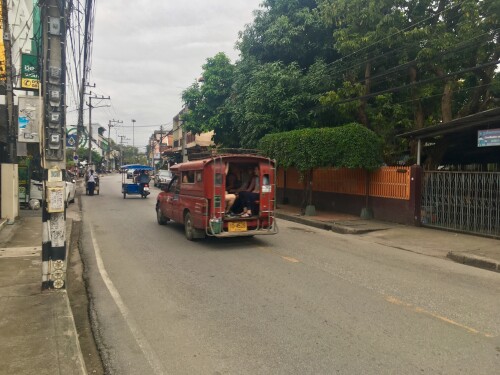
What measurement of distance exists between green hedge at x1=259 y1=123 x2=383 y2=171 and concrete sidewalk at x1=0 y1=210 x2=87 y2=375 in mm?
10465

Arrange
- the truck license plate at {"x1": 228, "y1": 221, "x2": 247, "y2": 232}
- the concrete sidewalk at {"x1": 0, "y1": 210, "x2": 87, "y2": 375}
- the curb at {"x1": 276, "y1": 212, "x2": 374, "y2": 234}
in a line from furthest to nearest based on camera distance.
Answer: the curb at {"x1": 276, "y1": 212, "x2": 374, "y2": 234} → the truck license plate at {"x1": 228, "y1": 221, "x2": 247, "y2": 232} → the concrete sidewalk at {"x1": 0, "y1": 210, "x2": 87, "y2": 375}

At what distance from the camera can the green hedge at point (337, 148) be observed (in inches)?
626

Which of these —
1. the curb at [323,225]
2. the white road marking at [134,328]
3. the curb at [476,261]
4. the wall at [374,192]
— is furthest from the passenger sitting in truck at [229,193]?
the wall at [374,192]

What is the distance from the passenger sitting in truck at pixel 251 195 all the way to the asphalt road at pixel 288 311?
3.73 ft

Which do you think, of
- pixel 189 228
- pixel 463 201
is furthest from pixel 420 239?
pixel 189 228

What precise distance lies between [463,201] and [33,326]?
476 inches

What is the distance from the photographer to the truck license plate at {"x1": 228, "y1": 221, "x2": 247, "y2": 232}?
10.6 metres

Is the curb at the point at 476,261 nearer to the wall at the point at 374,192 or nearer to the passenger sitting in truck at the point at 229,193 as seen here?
the wall at the point at 374,192

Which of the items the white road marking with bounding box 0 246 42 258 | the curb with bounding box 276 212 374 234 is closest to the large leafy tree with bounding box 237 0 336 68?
the curb with bounding box 276 212 374 234

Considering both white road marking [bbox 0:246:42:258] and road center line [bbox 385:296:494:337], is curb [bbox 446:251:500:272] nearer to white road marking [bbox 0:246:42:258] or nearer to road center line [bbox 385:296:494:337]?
road center line [bbox 385:296:494:337]

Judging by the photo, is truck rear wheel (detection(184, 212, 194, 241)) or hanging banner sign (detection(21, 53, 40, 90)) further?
hanging banner sign (detection(21, 53, 40, 90))

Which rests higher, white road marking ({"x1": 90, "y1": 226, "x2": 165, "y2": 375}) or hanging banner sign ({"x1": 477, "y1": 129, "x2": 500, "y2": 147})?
hanging banner sign ({"x1": 477, "y1": 129, "x2": 500, "y2": 147})

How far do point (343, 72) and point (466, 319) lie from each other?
15.2 m

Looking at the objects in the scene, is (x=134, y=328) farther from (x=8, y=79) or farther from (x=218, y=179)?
(x=8, y=79)
